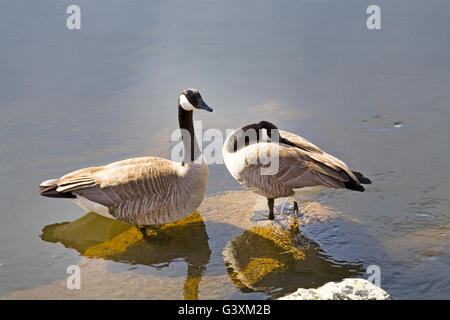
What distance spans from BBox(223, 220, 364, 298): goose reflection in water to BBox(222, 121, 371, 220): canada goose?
→ 44cm

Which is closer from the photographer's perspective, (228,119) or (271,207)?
(271,207)

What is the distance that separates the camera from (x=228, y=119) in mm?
7434

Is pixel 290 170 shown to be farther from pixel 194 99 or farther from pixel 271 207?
pixel 194 99

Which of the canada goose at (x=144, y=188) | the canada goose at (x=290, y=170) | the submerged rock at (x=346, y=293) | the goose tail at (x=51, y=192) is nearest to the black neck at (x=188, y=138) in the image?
the canada goose at (x=144, y=188)

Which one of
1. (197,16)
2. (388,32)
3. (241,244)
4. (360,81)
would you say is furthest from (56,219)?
(388,32)

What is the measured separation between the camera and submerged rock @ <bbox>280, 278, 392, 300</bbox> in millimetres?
3406

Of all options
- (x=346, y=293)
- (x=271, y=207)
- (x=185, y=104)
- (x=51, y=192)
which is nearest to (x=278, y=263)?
(x=271, y=207)

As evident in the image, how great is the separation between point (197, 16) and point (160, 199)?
621 cm

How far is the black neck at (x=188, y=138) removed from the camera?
5.45 m

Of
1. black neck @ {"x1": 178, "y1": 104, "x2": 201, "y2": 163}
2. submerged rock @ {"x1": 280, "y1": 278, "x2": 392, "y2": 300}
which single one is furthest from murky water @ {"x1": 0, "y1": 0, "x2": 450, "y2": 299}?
submerged rock @ {"x1": 280, "y1": 278, "x2": 392, "y2": 300}

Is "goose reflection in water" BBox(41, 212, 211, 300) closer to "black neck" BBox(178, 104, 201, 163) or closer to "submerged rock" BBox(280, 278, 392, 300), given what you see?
"black neck" BBox(178, 104, 201, 163)

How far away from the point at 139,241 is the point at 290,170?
1.82m

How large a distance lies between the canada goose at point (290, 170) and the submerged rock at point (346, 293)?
1698 millimetres

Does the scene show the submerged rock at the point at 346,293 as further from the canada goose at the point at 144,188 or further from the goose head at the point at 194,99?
the goose head at the point at 194,99
